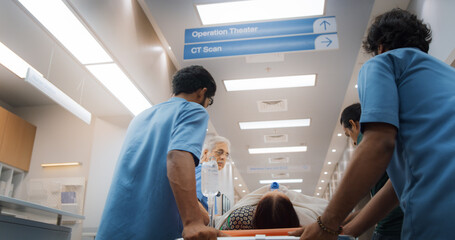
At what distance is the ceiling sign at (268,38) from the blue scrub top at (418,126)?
284 cm

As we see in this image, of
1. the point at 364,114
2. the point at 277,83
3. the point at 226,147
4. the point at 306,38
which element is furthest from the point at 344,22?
the point at 364,114

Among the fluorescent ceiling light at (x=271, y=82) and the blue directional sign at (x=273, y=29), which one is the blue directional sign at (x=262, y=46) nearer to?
the blue directional sign at (x=273, y=29)

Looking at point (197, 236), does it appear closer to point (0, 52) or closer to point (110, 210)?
point (110, 210)

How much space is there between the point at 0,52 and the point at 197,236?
13.3ft

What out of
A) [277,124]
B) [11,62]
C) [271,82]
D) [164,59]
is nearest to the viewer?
[11,62]

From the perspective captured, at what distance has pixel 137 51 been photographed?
481 centimetres

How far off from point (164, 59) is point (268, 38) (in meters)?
2.43

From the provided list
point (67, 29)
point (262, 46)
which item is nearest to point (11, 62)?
point (67, 29)

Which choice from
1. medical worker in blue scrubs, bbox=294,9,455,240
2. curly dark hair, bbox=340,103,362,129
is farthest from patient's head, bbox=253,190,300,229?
curly dark hair, bbox=340,103,362,129

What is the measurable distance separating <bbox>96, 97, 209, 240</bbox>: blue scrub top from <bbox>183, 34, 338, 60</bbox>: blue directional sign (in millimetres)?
2646

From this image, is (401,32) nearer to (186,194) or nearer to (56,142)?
(186,194)

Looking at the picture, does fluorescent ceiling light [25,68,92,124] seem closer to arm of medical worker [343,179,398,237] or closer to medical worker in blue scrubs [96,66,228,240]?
medical worker in blue scrubs [96,66,228,240]

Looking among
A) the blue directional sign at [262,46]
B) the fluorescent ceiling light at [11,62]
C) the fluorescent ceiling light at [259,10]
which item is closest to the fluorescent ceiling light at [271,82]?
the fluorescent ceiling light at [259,10]

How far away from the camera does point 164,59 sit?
5.93 metres
